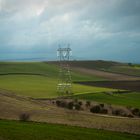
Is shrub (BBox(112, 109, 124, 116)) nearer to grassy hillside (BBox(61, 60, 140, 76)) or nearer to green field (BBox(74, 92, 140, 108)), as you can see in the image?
green field (BBox(74, 92, 140, 108))

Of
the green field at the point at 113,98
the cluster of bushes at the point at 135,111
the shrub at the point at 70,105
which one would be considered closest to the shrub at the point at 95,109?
the shrub at the point at 70,105

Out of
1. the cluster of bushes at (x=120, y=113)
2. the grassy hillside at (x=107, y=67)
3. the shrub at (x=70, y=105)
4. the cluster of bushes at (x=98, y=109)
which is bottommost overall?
the cluster of bushes at (x=120, y=113)

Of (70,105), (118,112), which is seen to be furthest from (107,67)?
(118,112)

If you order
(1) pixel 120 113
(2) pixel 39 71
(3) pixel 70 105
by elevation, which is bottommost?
(1) pixel 120 113

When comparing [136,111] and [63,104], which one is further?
[63,104]

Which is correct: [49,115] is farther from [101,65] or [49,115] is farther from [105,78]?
[101,65]

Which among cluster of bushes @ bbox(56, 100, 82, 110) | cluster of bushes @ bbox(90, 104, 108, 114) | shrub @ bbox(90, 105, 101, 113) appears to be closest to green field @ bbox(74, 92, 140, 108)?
cluster of bushes @ bbox(90, 104, 108, 114)

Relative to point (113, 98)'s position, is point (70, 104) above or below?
above

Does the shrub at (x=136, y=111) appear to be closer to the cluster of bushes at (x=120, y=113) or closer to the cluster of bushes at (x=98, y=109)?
the cluster of bushes at (x=120, y=113)

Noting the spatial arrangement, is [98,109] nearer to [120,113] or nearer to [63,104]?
[120,113]

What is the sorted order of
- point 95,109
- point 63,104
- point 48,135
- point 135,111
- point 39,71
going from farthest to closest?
point 39,71 → point 63,104 → point 95,109 → point 135,111 → point 48,135

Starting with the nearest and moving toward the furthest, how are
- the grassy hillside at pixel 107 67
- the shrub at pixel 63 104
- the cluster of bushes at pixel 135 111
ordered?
the cluster of bushes at pixel 135 111, the shrub at pixel 63 104, the grassy hillside at pixel 107 67

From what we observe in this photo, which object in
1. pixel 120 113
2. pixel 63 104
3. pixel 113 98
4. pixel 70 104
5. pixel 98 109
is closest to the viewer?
pixel 120 113
